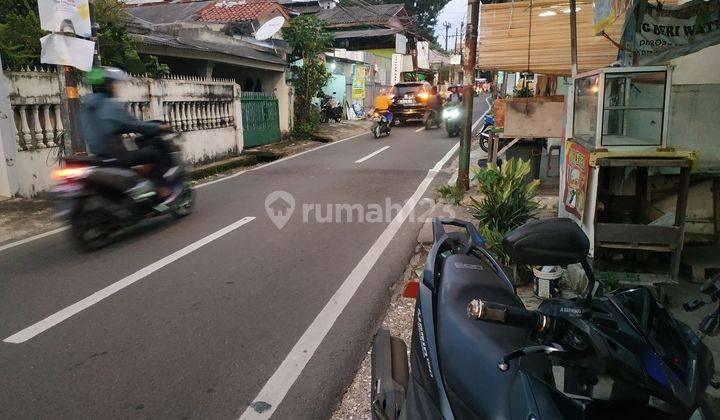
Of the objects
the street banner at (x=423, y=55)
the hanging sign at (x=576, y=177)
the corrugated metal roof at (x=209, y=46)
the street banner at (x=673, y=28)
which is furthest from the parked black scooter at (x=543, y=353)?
the street banner at (x=423, y=55)

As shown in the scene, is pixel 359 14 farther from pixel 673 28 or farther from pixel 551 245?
pixel 551 245

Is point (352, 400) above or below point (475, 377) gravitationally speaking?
below

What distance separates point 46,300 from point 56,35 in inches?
172

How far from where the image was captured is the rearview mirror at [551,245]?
1.64 m

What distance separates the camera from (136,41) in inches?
428

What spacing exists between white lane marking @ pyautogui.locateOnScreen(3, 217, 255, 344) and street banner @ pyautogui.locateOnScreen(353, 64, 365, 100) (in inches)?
826

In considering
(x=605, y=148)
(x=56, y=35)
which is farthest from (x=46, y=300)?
(x=605, y=148)

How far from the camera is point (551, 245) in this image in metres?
1.64

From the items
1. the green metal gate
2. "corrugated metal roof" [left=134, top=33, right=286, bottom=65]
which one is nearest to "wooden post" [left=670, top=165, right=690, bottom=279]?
"corrugated metal roof" [left=134, top=33, right=286, bottom=65]

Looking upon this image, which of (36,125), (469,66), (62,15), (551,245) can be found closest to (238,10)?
(36,125)

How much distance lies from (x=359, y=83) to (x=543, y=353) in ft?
85.0

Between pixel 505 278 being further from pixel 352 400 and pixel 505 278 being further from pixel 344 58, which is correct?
pixel 344 58

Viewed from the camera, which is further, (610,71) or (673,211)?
(673,211)

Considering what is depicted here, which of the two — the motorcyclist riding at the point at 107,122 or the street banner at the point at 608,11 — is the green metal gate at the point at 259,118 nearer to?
the motorcyclist riding at the point at 107,122
